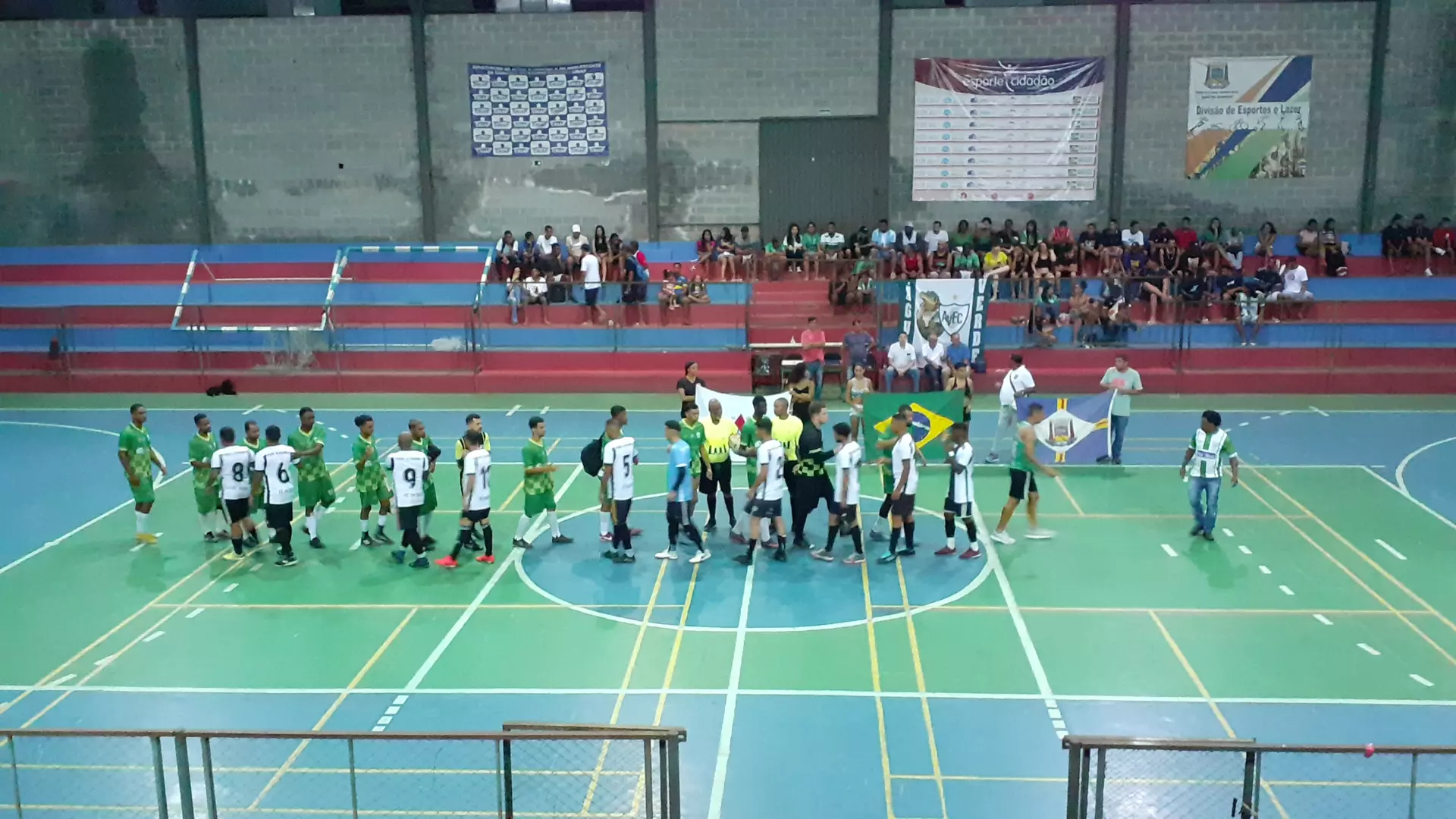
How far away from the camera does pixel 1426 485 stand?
61.8ft

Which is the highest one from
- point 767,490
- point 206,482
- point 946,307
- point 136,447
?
point 946,307

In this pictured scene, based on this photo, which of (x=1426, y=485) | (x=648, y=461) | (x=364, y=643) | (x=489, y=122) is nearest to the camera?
(x=364, y=643)

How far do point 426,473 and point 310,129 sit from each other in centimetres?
2204

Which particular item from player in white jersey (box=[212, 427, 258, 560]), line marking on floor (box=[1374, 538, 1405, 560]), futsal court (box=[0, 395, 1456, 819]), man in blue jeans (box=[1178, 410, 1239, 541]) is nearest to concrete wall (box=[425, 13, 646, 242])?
futsal court (box=[0, 395, 1456, 819])

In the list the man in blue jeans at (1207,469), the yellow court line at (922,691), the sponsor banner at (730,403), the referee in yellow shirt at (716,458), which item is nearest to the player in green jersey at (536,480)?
the referee in yellow shirt at (716,458)

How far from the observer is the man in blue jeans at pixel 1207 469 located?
50.7 ft

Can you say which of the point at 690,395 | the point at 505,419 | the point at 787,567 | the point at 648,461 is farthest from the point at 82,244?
the point at 787,567

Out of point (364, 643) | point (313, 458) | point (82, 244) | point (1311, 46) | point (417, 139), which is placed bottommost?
point (364, 643)

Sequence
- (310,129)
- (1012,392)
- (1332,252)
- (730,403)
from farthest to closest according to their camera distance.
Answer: (310,129)
(1332,252)
(1012,392)
(730,403)

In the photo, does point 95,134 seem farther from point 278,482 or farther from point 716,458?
point 716,458

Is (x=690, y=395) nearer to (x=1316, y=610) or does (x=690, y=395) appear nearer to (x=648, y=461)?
(x=648, y=461)

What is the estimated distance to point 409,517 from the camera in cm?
1510

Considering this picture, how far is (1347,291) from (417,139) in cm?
2479

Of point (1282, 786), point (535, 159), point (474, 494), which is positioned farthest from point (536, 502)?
→ point (535, 159)
